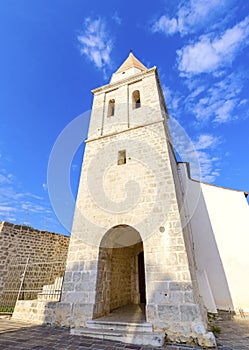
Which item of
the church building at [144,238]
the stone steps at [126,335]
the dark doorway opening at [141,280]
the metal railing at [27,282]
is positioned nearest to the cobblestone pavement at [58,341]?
the stone steps at [126,335]

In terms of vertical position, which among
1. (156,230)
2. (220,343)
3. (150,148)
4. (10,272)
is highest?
(150,148)

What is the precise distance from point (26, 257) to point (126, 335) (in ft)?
21.1

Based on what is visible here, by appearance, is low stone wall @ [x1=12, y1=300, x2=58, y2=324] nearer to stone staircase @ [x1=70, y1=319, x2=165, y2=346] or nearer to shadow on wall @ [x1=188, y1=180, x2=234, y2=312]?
stone staircase @ [x1=70, y1=319, x2=165, y2=346]

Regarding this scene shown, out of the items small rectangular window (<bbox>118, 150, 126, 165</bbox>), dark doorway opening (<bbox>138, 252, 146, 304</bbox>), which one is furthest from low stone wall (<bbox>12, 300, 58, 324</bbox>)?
small rectangular window (<bbox>118, 150, 126, 165</bbox>)

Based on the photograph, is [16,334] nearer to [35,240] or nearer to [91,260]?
[91,260]

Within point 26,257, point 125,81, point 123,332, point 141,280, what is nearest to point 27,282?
point 26,257

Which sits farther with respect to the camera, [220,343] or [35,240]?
[35,240]

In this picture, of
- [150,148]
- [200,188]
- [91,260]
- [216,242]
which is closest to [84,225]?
[91,260]

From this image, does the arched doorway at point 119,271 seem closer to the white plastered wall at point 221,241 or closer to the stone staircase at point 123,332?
the stone staircase at point 123,332

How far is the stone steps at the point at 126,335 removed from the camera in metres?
3.42

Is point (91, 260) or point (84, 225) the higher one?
point (84, 225)

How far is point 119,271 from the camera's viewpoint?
678 centimetres

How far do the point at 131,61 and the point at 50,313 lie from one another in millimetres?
13429

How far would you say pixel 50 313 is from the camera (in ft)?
15.4
